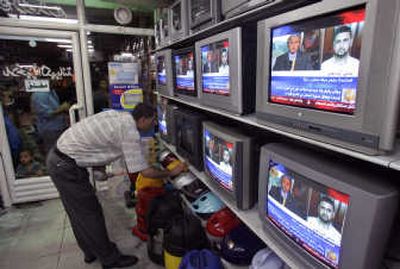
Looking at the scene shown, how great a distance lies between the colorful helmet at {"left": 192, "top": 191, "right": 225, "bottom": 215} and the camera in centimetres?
201

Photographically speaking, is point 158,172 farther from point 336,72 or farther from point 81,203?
point 336,72

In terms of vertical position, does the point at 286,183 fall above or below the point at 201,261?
above

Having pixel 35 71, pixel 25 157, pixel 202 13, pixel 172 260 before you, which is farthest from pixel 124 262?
pixel 35 71

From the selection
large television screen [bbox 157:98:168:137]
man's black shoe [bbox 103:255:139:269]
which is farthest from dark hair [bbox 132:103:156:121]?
man's black shoe [bbox 103:255:139:269]

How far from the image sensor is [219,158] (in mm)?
1525

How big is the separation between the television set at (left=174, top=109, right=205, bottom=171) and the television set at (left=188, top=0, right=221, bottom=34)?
2.16 feet

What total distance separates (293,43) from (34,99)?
3548 millimetres

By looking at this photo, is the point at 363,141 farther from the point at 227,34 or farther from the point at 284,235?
the point at 227,34

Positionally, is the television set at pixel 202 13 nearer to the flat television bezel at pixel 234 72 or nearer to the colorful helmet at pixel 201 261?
the flat television bezel at pixel 234 72

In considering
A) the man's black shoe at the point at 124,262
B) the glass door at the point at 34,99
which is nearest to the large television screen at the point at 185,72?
the man's black shoe at the point at 124,262

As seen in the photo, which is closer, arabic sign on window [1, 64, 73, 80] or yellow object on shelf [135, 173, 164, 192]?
yellow object on shelf [135, 173, 164, 192]

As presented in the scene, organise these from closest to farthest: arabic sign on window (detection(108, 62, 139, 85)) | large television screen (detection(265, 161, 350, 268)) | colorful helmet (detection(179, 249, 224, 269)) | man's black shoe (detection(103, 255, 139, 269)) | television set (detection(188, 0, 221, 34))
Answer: large television screen (detection(265, 161, 350, 268))
television set (detection(188, 0, 221, 34))
colorful helmet (detection(179, 249, 224, 269))
man's black shoe (detection(103, 255, 139, 269))
arabic sign on window (detection(108, 62, 139, 85))

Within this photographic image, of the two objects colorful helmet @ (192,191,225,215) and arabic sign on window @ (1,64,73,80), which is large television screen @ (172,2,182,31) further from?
arabic sign on window @ (1,64,73,80)

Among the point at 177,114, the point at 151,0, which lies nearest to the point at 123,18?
the point at 151,0
